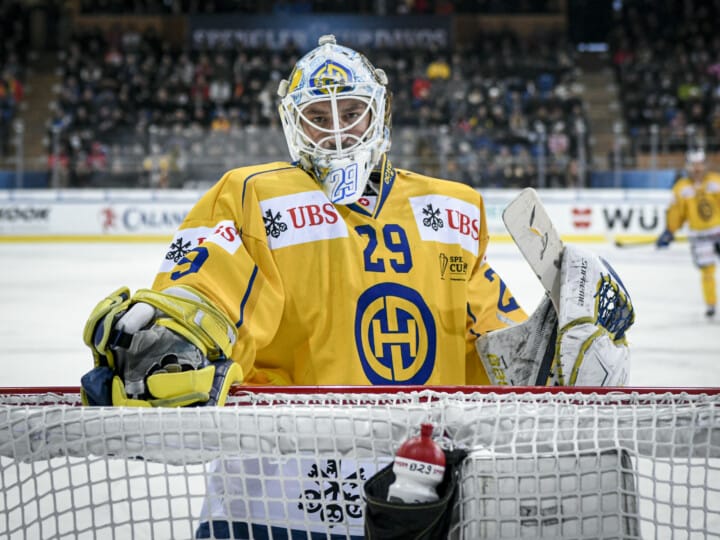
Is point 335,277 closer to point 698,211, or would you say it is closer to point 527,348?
point 527,348

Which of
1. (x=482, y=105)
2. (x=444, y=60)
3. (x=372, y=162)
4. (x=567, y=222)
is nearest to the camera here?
(x=372, y=162)

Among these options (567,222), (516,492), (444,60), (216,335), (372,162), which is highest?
(444,60)

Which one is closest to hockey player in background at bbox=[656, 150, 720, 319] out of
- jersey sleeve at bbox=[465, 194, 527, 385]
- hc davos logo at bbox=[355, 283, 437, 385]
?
jersey sleeve at bbox=[465, 194, 527, 385]

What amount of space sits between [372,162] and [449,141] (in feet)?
32.6

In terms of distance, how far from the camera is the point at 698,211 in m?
7.29

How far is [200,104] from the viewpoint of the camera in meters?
14.9

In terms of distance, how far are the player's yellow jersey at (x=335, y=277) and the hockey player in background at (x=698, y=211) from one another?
5598 millimetres

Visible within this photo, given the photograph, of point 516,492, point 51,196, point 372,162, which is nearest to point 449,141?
point 51,196

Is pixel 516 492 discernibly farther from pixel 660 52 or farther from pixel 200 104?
pixel 660 52

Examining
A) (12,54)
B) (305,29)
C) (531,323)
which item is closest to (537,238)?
(531,323)

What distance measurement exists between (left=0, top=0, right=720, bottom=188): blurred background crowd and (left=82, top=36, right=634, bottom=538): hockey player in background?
9295 mm

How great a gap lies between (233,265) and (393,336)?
0.33 m

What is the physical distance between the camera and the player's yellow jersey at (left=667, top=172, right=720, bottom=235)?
7.21 metres

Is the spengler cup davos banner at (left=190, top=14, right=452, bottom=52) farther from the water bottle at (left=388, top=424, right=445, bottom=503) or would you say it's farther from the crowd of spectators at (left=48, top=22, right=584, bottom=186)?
the water bottle at (left=388, top=424, right=445, bottom=503)
